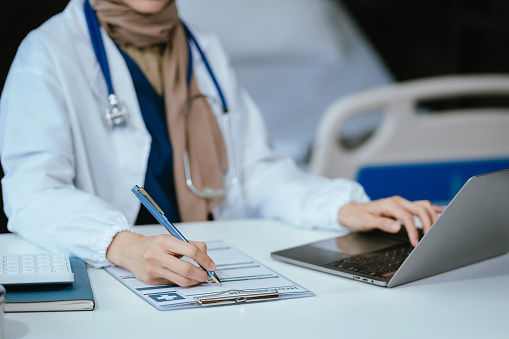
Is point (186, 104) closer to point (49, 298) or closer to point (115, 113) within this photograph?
point (115, 113)

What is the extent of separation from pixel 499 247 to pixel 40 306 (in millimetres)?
711

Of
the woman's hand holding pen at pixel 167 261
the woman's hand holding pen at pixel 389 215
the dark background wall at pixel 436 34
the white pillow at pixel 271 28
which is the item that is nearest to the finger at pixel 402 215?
the woman's hand holding pen at pixel 389 215

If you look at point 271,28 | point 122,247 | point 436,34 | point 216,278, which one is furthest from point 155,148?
point 436,34

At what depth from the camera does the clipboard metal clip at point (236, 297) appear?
2.77ft

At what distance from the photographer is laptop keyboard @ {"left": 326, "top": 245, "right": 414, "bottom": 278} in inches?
38.4

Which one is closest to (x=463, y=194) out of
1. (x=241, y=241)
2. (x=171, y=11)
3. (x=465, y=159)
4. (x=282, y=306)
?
(x=282, y=306)

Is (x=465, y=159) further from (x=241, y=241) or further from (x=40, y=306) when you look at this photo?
(x=40, y=306)

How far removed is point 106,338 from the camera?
0.74m

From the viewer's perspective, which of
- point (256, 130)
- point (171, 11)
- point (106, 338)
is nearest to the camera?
point (106, 338)

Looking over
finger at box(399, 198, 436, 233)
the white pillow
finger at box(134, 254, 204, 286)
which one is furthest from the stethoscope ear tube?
the white pillow

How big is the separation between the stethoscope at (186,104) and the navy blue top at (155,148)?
0.05 m

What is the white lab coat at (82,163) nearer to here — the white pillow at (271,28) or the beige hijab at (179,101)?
the beige hijab at (179,101)

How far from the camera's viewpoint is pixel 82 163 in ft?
4.05

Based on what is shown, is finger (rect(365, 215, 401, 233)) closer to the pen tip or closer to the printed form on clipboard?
the printed form on clipboard
